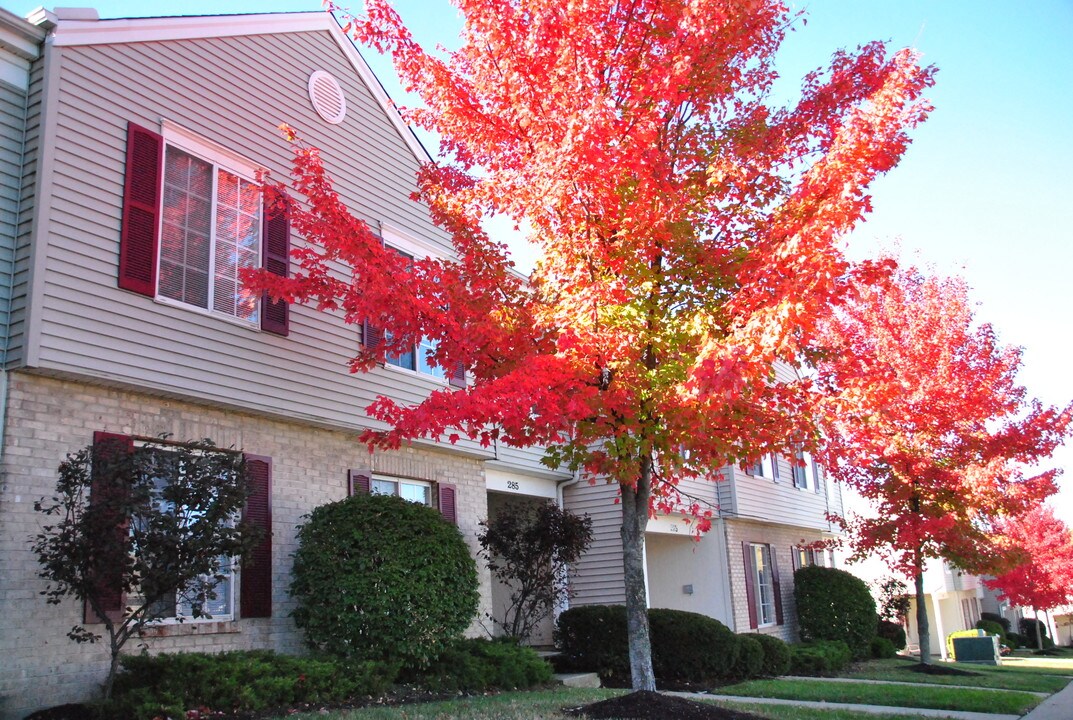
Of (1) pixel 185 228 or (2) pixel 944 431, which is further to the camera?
(2) pixel 944 431

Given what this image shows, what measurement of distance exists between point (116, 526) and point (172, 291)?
302 cm

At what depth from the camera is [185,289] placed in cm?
984

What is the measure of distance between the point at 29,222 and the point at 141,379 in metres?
1.76

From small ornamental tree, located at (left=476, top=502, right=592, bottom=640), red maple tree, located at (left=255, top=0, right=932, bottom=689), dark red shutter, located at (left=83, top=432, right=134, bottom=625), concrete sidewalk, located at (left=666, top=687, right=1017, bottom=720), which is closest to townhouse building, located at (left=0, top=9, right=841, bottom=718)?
dark red shutter, located at (left=83, top=432, right=134, bottom=625)

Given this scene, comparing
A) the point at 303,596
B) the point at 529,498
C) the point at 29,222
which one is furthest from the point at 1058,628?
the point at 29,222

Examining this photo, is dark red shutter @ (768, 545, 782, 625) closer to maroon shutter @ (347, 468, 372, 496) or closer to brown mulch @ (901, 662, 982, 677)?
brown mulch @ (901, 662, 982, 677)

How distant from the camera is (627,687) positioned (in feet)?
42.5

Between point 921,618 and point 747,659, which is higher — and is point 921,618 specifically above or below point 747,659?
above

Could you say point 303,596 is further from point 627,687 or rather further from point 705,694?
point 705,694

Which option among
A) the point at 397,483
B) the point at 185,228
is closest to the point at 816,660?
the point at 397,483

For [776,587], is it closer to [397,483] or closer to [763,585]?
[763,585]

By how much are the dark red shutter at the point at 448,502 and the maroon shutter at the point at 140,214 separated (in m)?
5.37

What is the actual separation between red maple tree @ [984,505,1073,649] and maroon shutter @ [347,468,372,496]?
83.6ft

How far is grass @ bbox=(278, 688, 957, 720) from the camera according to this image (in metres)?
7.85
